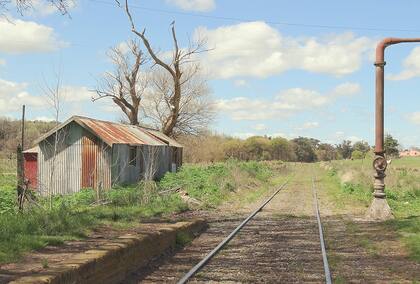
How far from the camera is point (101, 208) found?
16812 mm

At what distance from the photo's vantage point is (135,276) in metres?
9.03

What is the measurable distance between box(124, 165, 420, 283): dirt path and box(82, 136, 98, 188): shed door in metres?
13.3

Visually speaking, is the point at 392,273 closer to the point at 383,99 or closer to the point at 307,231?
the point at 307,231

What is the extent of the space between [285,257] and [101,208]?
7912 mm

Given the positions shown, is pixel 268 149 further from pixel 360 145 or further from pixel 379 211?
pixel 379 211

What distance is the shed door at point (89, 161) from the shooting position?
28.7 metres

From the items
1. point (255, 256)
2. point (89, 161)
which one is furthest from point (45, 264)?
point (89, 161)

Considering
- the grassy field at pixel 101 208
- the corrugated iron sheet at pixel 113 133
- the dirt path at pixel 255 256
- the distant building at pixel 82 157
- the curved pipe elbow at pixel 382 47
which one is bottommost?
the dirt path at pixel 255 256

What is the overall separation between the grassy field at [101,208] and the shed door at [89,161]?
1.38m

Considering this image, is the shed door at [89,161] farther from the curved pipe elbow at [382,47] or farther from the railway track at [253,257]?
the curved pipe elbow at [382,47]

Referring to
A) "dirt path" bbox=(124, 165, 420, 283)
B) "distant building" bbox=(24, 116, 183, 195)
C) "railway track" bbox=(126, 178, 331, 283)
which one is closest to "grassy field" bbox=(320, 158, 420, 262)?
"dirt path" bbox=(124, 165, 420, 283)

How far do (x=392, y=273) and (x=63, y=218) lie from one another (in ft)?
22.6

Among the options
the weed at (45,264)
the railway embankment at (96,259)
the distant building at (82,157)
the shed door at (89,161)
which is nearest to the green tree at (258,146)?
the distant building at (82,157)

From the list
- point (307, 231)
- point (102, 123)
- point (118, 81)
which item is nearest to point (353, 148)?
point (118, 81)
